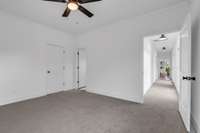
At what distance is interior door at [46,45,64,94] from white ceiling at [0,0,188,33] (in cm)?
126

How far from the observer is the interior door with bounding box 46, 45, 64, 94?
455 cm

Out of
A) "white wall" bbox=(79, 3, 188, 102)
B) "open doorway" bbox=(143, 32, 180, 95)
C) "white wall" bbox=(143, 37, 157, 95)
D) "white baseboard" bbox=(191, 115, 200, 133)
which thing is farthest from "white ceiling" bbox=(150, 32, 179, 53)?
"white baseboard" bbox=(191, 115, 200, 133)

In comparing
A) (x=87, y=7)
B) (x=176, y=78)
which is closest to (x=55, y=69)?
(x=87, y=7)

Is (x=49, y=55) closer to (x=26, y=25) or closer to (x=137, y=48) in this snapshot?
(x=26, y=25)

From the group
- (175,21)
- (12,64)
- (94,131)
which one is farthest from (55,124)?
(175,21)

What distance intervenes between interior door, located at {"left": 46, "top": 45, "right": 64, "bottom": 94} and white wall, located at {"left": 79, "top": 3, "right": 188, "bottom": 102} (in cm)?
134

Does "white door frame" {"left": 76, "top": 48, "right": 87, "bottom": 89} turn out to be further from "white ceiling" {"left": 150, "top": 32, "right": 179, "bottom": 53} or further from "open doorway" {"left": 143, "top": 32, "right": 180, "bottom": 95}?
"white ceiling" {"left": 150, "top": 32, "right": 179, "bottom": 53}

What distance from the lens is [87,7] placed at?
2947mm

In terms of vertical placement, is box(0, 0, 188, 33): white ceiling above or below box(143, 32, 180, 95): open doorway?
above

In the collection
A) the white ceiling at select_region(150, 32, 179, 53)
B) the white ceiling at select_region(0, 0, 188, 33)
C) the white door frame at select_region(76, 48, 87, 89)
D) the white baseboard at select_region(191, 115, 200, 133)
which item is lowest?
the white baseboard at select_region(191, 115, 200, 133)

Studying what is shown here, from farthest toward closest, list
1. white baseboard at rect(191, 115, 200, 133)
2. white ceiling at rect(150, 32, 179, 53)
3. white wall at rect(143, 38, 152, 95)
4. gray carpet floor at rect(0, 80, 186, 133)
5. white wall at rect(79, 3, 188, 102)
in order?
white ceiling at rect(150, 32, 179, 53) < white wall at rect(143, 38, 152, 95) < white wall at rect(79, 3, 188, 102) < gray carpet floor at rect(0, 80, 186, 133) < white baseboard at rect(191, 115, 200, 133)

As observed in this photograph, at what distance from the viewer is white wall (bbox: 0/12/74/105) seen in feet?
10.8

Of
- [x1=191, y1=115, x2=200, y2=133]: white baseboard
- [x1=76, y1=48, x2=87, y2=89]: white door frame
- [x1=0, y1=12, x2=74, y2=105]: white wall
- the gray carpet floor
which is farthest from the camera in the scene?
[x1=76, y1=48, x2=87, y2=89]: white door frame

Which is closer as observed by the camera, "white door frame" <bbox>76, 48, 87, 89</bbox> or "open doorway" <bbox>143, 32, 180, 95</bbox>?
"open doorway" <bbox>143, 32, 180, 95</bbox>
